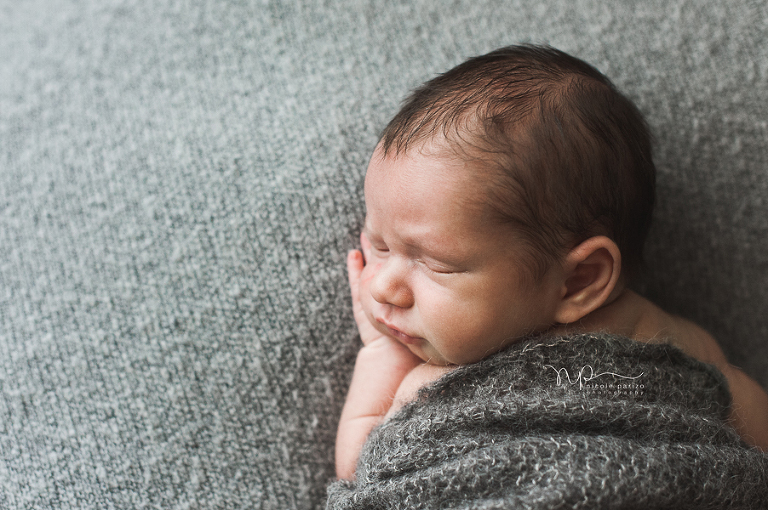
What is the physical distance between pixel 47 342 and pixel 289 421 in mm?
367

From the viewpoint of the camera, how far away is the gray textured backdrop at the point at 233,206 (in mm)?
843

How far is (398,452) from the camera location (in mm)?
736

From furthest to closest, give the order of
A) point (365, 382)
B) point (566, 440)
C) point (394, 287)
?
point (365, 382) < point (394, 287) < point (566, 440)

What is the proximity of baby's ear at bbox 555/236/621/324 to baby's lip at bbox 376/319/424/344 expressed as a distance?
20 cm

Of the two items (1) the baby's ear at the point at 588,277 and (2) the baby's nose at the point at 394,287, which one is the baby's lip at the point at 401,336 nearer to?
(2) the baby's nose at the point at 394,287

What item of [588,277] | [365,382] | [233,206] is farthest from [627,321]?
[233,206]

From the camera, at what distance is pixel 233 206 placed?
0.90 metres

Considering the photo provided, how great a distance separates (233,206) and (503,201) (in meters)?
0.42

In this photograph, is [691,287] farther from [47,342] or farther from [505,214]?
[47,342]

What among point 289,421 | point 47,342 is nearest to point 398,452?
point 289,421

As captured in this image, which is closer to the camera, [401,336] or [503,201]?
[503,201]

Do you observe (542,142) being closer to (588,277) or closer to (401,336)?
(588,277)
